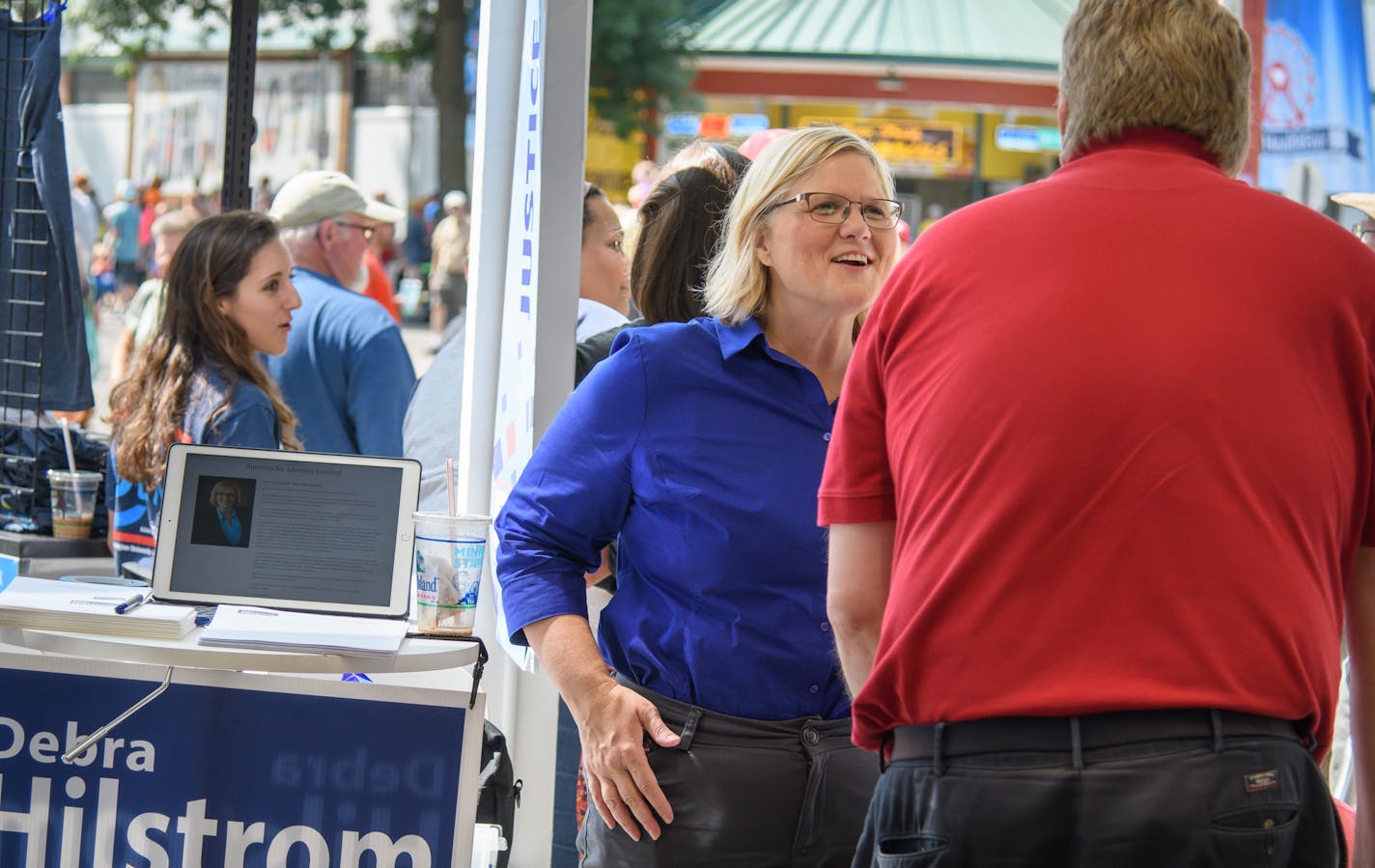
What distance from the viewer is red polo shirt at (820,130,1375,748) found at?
4.63 feet

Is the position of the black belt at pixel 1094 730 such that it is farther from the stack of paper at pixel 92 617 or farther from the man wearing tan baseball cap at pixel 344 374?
the man wearing tan baseball cap at pixel 344 374

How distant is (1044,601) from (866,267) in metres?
0.95

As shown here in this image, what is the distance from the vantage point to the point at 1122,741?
4.62ft

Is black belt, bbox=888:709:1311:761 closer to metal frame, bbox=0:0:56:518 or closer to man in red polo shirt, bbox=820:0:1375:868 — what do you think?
man in red polo shirt, bbox=820:0:1375:868

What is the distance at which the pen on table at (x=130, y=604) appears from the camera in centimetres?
230

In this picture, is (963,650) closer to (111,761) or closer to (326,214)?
(111,761)

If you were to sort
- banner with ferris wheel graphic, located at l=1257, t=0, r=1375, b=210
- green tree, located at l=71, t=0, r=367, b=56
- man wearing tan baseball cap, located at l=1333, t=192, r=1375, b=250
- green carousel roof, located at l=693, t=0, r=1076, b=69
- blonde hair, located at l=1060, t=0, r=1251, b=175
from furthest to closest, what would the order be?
green carousel roof, located at l=693, t=0, r=1076, b=69 < green tree, located at l=71, t=0, r=367, b=56 < banner with ferris wheel graphic, located at l=1257, t=0, r=1375, b=210 < man wearing tan baseball cap, located at l=1333, t=192, r=1375, b=250 < blonde hair, located at l=1060, t=0, r=1251, b=175

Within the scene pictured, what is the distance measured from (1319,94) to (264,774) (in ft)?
22.8

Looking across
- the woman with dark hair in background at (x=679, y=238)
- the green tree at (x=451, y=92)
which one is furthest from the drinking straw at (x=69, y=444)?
the green tree at (x=451, y=92)

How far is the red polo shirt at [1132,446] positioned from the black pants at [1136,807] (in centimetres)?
5

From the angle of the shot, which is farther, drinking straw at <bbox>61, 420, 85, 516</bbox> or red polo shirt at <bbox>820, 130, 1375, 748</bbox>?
drinking straw at <bbox>61, 420, 85, 516</bbox>

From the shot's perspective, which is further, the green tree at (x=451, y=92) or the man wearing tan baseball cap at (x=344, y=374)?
the green tree at (x=451, y=92)

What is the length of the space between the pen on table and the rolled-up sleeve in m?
0.61

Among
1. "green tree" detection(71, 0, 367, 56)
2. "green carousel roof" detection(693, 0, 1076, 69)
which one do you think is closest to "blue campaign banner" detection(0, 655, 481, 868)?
"green tree" detection(71, 0, 367, 56)
